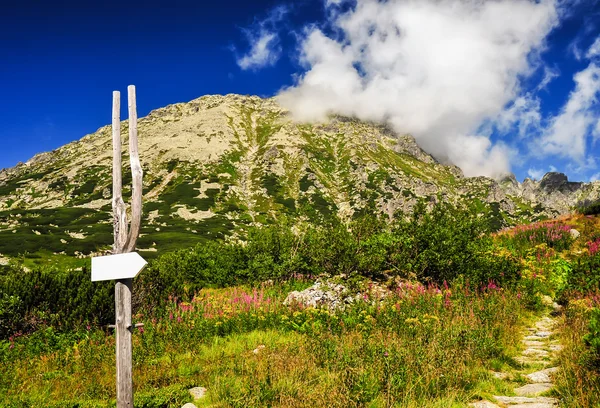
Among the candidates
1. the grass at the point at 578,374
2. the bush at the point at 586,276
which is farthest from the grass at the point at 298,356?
the bush at the point at 586,276

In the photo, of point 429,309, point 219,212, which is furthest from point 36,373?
point 219,212

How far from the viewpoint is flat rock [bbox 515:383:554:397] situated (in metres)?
5.51

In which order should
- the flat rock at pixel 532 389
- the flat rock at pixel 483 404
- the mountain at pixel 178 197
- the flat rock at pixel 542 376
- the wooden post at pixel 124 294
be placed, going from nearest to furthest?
1. the wooden post at pixel 124 294
2. the flat rock at pixel 483 404
3. the flat rock at pixel 532 389
4. the flat rock at pixel 542 376
5. the mountain at pixel 178 197

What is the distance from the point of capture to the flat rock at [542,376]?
6023 mm

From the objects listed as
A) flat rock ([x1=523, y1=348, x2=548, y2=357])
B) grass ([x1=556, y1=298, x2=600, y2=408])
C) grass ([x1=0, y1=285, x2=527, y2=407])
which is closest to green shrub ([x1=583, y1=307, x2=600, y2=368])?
grass ([x1=556, y1=298, x2=600, y2=408])

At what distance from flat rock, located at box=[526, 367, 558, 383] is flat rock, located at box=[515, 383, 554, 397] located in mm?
201

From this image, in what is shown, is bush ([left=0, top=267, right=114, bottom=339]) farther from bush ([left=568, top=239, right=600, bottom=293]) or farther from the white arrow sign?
bush ([left=568, top=239, right=600, bottom=293])

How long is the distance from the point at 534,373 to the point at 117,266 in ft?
22.9

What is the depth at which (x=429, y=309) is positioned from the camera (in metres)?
10.1

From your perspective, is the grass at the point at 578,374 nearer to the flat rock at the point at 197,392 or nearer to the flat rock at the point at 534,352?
the flat rock at the point at 534,352

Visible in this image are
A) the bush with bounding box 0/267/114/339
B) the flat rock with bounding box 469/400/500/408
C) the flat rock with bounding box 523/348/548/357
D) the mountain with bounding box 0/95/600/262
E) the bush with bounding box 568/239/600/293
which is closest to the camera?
the flat rock with bounding box 469/400/500/408

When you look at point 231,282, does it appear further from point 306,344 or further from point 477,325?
point 477,325

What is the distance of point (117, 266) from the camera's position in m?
4.22

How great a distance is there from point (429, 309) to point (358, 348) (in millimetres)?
3872
